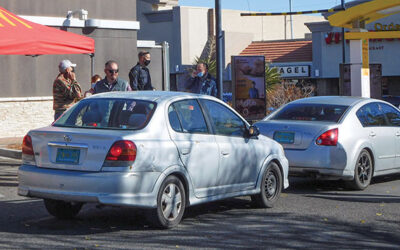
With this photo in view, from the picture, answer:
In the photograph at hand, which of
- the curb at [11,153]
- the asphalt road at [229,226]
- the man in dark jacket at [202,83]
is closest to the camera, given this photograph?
the asphalt road at [229,226]

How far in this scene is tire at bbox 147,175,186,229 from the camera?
26.6 feet

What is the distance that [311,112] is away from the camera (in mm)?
Answer: 12023

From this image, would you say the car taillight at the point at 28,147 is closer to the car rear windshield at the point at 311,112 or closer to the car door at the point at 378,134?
the car rear windshield at the point at 311,112

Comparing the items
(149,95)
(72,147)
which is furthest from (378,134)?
(72,147)

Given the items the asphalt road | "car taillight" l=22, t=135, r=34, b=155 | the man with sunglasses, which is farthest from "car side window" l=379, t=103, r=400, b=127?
"car taillight" l=22, t=135, r=34, b=155

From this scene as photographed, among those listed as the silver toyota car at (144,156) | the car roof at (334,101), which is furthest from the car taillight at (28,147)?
the car roof at (334,101)

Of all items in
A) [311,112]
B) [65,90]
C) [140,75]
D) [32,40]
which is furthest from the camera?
[140,75]

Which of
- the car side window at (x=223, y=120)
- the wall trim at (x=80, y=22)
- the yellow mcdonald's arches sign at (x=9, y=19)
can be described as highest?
the wall trim at (x=80, y=22)

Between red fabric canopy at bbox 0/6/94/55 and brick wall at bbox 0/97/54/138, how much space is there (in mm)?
7326

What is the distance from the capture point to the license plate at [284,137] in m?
11.4

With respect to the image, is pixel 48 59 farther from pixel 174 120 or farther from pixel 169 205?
pixel 169 205

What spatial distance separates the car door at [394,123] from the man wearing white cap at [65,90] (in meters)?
5.04

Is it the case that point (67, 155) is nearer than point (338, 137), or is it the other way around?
point (67, 155)

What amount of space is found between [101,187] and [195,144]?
1.33 meters
